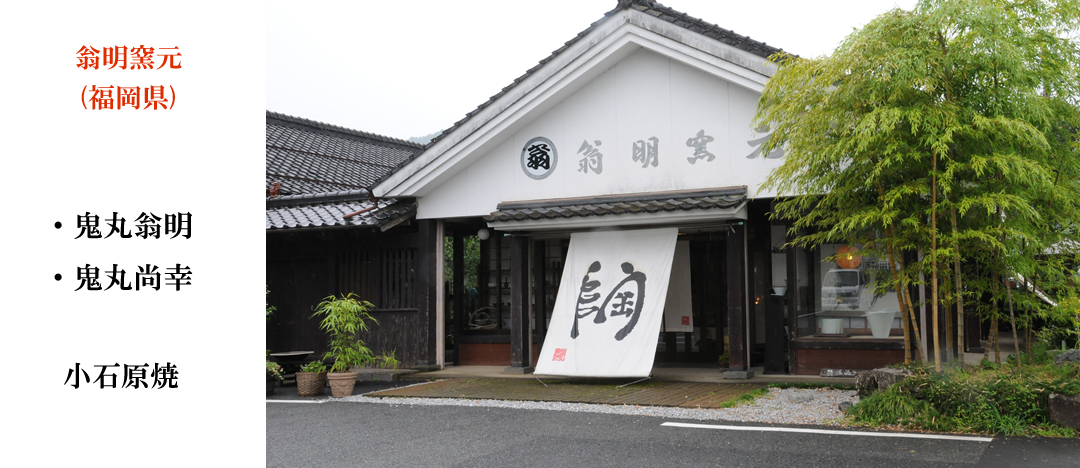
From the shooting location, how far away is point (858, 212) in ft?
23.5

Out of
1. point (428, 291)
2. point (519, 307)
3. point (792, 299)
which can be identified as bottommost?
point (519, 307)

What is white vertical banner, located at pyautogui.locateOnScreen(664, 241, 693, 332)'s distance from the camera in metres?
11.4

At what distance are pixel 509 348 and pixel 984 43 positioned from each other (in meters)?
7.78

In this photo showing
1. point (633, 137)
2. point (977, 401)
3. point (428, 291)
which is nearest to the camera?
point (977, 401)

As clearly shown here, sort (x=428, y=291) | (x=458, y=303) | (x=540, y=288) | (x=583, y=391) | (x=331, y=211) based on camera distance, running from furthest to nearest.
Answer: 1. (x=458, y=303)
2. (x=331, y=211)
3. (x=428, y=291)
4. (x=540, y=288)
5. (x=583, y=391)

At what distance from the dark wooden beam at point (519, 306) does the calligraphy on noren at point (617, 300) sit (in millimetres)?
1162

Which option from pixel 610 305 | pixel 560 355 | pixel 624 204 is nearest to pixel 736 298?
pixel 610 305

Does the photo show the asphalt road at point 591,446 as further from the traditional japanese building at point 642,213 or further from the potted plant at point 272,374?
the traditional japanese building at point 642,213

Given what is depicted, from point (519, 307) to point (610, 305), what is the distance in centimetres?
160

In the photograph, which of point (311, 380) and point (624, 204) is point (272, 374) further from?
point (624, 204)

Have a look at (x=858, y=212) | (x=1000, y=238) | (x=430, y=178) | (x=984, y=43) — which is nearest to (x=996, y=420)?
(x=1000, y=238)

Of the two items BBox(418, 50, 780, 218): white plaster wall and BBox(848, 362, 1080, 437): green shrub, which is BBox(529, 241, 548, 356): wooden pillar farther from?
BBox(848, 362, 1080, 437): green shrub

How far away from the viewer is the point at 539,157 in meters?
11.1

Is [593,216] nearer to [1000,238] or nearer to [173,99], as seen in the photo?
[1000,238]
